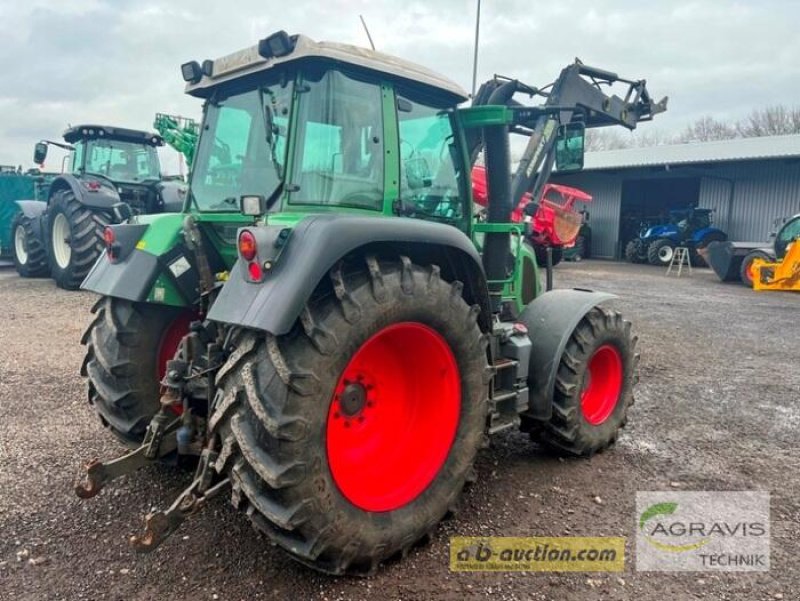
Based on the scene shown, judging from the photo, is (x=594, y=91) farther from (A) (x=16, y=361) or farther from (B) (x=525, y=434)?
(A) (x=16, y=361)

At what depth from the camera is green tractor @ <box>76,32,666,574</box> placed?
226 centimetres

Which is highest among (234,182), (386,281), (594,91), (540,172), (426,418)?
(594,91)

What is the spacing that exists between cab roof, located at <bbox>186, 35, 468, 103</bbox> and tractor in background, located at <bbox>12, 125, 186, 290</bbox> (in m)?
7.35

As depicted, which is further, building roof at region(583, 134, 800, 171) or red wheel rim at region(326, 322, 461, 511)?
building roof at region(583, 134, 800, 171)

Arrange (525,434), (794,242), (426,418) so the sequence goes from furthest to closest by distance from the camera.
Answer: (794,242), (525,434), (426,418)

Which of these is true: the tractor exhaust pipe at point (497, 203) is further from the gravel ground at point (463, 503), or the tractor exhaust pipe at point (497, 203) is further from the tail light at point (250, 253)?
the tail light at point (250, 253)

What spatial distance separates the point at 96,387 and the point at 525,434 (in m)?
2.70

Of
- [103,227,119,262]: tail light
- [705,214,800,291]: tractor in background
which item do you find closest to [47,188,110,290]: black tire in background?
[103,227,119,262]: tail light

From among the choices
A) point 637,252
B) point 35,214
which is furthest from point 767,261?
point 35,214

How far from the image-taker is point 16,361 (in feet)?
19.4

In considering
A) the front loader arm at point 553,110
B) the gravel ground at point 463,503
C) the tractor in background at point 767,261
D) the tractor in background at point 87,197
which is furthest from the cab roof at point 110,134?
the tractor in background at point 767,261

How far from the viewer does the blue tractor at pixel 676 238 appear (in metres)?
19.8

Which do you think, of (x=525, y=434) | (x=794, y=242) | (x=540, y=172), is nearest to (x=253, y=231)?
(x=525, y=434)

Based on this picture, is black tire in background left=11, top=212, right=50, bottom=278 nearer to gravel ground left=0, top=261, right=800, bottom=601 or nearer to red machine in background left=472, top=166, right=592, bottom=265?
gravel ground left=0, top=261, right=800, bottom=601
